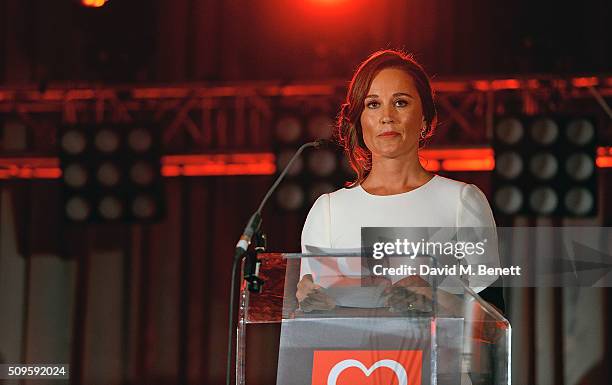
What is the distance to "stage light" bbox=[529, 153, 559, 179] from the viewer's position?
17.9 ft

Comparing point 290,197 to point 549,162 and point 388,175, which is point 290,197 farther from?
point 388,175

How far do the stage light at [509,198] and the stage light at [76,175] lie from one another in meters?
2.41

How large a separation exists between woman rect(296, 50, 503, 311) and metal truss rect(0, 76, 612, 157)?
2794 mm

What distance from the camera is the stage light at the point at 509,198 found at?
218 inches

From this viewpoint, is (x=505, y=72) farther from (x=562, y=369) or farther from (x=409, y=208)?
(x=409, y=208)

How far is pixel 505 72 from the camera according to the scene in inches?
235

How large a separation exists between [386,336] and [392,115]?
1.15 metres

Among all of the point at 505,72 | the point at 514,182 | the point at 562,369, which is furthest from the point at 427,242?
the point at 562,369

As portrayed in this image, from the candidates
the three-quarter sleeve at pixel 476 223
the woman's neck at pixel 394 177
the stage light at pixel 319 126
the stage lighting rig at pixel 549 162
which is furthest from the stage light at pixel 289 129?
the three-quarter sleeve at pixel 476 223

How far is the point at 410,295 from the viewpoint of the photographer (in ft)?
6.01

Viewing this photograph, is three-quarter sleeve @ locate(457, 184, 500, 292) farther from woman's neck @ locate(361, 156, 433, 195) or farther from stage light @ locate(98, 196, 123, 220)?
stage light @ locate(98, 196, 123, 220)

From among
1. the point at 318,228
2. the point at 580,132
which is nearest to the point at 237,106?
the point at 580,132

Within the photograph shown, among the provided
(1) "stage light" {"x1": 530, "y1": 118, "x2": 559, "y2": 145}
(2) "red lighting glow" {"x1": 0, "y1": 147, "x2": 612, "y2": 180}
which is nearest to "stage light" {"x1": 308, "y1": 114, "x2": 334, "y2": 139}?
(2) "red lighting glow" {"x1": 0, "y1": 147, "x2": 612, "y2": 180}

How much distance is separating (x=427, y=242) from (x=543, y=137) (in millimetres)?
2800
